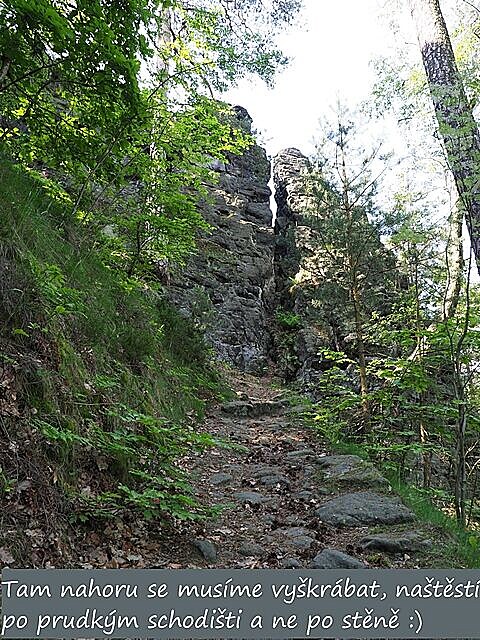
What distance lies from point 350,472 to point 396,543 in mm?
1634

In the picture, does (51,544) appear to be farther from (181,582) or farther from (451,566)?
(451,566)

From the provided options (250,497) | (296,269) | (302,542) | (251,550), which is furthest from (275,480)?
(296,269)

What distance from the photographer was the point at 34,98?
452cm

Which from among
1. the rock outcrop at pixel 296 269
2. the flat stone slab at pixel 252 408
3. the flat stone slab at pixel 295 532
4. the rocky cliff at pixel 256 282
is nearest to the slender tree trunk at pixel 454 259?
the flat stone slab at pixel 295 532

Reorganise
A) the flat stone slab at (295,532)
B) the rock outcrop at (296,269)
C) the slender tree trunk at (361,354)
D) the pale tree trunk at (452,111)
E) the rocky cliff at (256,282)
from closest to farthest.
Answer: the flat stone slab at (295,532), the pale tree trunk at (452,111), the slender tree trunk at (361,354), the rock outcrop at (296,269), the rocky cliff at (256,282)

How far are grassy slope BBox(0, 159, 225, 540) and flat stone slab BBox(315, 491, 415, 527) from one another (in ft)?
3.83

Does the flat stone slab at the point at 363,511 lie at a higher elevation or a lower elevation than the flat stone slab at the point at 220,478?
lower

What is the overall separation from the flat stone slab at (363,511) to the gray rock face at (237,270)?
8.95m

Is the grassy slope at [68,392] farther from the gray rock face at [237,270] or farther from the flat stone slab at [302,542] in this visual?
the gray rock face at [237,270]

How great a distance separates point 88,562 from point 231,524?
1442 millimetres

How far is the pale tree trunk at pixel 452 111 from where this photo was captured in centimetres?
431

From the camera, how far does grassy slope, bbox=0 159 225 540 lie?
8.45 ft

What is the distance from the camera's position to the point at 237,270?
17.5 metres

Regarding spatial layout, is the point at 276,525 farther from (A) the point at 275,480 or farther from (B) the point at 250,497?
(A) the point at 275,480
